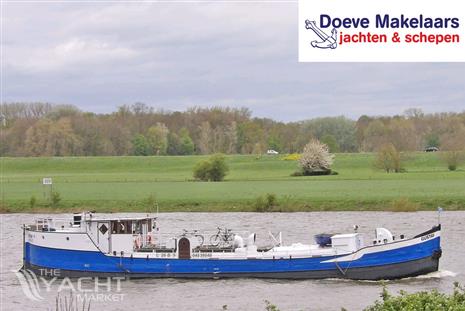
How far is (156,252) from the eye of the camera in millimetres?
53750

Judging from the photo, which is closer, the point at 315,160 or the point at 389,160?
the point at 389,160

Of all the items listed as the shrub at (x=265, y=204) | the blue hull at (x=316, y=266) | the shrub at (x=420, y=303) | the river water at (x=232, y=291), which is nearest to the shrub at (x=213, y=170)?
the shrub at (x=265, y=204)

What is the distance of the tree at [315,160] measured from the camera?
14562 cm

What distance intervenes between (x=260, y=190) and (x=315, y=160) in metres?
37.3

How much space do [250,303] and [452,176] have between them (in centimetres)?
8690

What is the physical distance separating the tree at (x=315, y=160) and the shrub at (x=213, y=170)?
17.7m

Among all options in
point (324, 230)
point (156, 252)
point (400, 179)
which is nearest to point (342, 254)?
point (156, 252)

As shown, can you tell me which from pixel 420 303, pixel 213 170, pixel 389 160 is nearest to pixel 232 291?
pixel 420 303

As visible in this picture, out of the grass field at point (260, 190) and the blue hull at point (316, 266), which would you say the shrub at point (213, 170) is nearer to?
the grass field at point (260, 190)

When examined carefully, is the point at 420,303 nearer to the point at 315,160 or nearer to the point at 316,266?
the point at 316,266

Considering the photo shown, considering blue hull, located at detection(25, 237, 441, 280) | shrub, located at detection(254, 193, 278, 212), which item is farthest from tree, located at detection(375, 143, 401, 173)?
blue hull, located at detection(25, 237, 441, 280)

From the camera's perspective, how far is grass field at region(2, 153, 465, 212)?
95250 mm

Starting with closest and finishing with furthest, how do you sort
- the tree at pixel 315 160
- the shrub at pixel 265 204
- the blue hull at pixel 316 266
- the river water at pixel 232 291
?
1. the river water at pixel 232 291
2. the blue hull at pixel 316 266
3. the shrub at pixel 265 204
4. the tree at pixel 315 160

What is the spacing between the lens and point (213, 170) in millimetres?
131625
